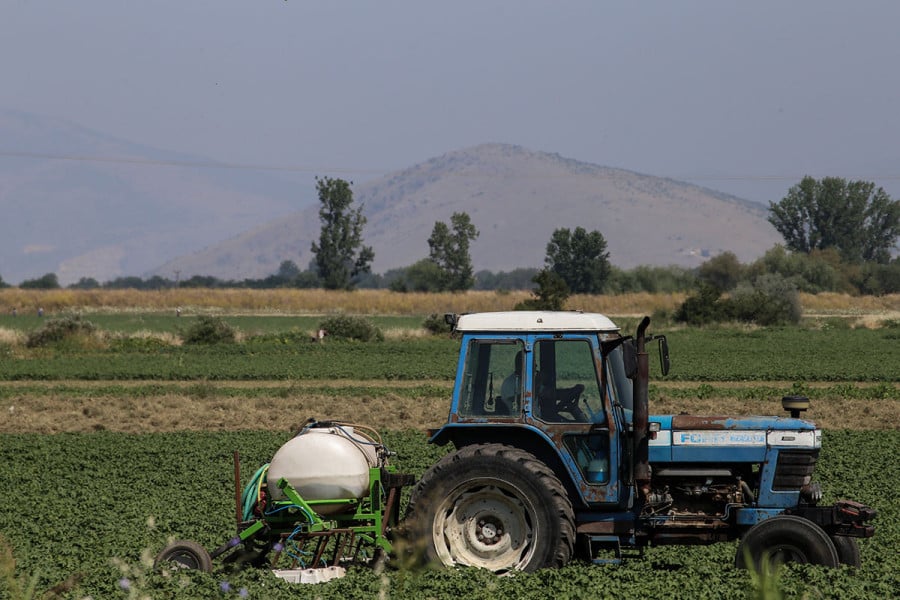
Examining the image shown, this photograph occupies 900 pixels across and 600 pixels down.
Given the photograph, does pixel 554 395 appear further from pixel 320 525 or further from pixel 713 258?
pixel 713 258

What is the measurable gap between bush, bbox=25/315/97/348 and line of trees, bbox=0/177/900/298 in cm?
3914

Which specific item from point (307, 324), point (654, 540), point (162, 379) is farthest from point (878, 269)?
point (654, 540)

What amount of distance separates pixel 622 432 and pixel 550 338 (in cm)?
105

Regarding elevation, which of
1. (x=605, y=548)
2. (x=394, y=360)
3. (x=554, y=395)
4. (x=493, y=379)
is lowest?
(x=394, y=360)

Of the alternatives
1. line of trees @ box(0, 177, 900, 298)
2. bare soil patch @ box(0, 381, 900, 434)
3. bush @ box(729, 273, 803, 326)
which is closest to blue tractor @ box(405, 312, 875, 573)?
bare soil patch @ box(0, 381, 900, 434)

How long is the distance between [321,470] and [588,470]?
2.45 m

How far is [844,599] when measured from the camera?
7863 millimetres

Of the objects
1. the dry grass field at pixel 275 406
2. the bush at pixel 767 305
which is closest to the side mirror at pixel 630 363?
the dry grass field at pixel 275 406

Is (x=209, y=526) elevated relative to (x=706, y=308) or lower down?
lower down

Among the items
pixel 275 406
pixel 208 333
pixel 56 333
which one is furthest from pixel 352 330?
pixel 275 406

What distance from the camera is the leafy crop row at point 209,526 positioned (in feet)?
27.5

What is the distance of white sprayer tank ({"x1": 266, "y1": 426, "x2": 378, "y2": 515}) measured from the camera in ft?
31.4

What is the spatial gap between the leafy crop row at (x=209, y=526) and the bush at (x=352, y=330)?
24.9m

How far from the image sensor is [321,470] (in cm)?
958
